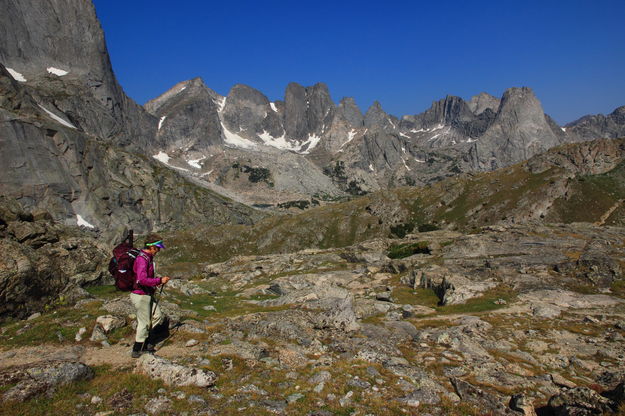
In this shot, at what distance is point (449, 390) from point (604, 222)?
197571 mm

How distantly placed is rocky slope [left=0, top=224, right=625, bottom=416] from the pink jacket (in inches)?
114

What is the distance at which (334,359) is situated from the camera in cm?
1756

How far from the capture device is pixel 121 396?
39.4 ft

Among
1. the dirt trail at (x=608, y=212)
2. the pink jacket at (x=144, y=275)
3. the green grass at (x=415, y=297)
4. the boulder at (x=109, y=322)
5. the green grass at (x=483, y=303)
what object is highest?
the dirt trail at (x=608, y=212)

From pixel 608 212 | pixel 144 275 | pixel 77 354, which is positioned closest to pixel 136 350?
pixel 77 354

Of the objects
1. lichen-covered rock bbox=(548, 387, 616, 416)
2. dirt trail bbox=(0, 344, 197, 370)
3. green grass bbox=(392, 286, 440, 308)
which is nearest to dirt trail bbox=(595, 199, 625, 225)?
green grass bbox=(392, 286, 440, 308)

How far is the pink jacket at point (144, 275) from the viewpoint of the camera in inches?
593

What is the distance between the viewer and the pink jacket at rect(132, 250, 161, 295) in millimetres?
15070

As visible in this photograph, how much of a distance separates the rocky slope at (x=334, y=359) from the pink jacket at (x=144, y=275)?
2.90m

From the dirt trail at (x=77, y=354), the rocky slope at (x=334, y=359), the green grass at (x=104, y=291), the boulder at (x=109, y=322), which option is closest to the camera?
the rocky slope at (x=334, y=359)

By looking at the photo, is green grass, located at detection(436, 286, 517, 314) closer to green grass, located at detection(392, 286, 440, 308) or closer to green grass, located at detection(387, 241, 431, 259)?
green grass, located at detection(392, 286, 440, 308)

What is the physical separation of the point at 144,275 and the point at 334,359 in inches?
384

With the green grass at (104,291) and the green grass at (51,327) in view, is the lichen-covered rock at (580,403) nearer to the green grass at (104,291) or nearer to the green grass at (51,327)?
the green grass at (51,327)

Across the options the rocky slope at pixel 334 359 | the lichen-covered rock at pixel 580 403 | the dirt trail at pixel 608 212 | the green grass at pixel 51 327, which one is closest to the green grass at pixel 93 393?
the rocky slope at pixel 334 359
